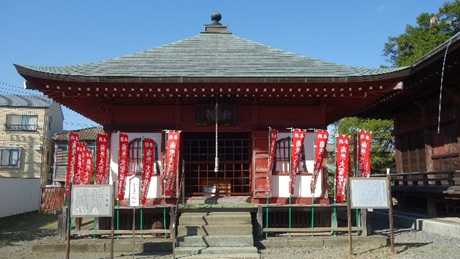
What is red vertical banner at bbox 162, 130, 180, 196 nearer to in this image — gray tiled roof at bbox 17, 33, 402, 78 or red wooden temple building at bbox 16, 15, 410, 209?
red wooden temple building at bbox 16, 15, 410, 209

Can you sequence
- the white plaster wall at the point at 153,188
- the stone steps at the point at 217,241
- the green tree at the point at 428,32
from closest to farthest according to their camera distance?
the stone steps at the point at 217,241 → the white plaster wall at the point at 153,188 → the green tree at the point at 428,32

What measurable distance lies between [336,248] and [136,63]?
295 inches

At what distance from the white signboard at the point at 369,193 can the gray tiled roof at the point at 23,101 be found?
34372 millimetres

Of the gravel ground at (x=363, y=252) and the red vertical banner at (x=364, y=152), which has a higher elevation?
the red vertical banner at (x=364, y=152)

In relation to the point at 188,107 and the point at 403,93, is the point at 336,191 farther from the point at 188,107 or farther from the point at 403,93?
the point at 403,93

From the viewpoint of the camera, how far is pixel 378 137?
27.0 meters

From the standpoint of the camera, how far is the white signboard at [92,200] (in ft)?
29.6

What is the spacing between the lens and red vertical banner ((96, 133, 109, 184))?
11.8m

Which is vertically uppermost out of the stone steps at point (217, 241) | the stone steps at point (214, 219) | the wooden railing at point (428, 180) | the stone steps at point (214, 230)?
the wooden railing at point (428, 180)

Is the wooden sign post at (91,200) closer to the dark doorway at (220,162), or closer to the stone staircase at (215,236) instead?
the stone staircase at (215,236)

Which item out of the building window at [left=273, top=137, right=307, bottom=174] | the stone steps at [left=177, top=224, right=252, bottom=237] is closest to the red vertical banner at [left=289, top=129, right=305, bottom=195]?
the building window at [left=273, top=137, right=307, bottom=174]

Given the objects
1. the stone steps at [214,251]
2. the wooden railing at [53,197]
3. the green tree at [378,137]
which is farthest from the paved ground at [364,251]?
the green tree at [378,137]

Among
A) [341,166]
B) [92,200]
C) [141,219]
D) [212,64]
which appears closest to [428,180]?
[341,166]

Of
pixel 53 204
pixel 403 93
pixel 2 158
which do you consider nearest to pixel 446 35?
pixel 403 93
